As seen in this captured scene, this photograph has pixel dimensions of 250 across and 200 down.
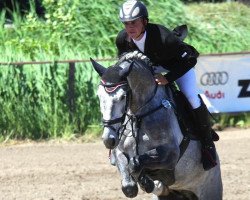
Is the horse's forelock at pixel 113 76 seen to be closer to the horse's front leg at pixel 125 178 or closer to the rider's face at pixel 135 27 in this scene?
the rider's face at pixel 135 27

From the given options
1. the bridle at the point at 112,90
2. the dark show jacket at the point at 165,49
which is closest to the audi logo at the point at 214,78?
the dark show jacket at the point at 165,49

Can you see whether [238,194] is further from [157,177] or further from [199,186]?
[157,177]

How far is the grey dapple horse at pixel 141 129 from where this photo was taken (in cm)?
601

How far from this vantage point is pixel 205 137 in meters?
7.25

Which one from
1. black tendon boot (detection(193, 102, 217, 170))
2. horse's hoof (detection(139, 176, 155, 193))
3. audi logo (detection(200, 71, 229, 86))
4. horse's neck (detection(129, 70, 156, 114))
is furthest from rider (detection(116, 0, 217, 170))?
audi logo (detection(200, 71, 229, 86))

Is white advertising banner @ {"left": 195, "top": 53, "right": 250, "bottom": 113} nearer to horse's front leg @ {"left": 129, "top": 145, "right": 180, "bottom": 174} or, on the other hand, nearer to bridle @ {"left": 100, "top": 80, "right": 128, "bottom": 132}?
horse's front leg @ {"left": 129, "top": 145, "right": 180, "bottom": 174}

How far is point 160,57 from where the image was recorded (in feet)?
22.2

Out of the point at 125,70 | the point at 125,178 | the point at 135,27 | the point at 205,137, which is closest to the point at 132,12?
the point at 135,27

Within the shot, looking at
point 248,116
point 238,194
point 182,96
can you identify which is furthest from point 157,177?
point 248,116

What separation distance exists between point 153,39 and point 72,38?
29.5 ft

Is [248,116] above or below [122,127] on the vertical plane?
below

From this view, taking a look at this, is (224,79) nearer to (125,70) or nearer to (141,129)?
(141,129)

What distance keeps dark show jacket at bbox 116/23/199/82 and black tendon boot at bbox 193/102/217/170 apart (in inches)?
19.4

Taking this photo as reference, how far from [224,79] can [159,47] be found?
7214mm
